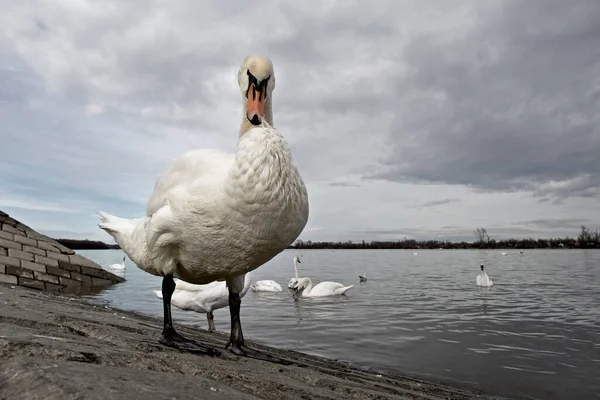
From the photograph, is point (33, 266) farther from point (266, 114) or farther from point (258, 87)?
point (258, 87)

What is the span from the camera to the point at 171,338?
4.45m

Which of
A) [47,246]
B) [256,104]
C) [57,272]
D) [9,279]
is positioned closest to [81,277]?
[57,272]

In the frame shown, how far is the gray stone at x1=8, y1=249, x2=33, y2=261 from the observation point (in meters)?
13.5

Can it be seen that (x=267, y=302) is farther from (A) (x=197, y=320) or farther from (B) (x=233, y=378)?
(B) (x=233, y=378)

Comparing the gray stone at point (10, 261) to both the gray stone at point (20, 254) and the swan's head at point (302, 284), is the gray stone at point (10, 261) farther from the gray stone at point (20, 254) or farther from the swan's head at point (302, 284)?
the swan's head at point (302, 284)

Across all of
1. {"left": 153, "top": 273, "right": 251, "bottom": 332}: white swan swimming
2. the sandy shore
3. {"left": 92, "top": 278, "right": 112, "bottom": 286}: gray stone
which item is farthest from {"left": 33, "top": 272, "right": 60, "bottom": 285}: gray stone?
the sandy shore

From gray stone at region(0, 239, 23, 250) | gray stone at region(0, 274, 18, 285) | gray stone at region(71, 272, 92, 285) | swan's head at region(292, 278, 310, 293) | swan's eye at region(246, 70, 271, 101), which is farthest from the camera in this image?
swan's head at region(292, 278, 310, 293)

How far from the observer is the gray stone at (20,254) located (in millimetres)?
13499

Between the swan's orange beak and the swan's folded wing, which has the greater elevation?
the swan's orange beak

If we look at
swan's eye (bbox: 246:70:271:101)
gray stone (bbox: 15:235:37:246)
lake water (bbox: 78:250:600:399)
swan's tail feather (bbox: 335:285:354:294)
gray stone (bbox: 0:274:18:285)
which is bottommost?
lake water (bbox: 78:250:600:399)

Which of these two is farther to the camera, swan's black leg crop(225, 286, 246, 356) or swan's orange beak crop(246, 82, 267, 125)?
swan's black leg crop(225, 286, 246, 356)

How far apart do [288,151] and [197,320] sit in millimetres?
8603

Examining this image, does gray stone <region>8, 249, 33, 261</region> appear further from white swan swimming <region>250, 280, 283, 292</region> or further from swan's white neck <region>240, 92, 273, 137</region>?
swan's white neck <region>240, 92, 273, 137</region>

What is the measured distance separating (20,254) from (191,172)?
38.8 ft
